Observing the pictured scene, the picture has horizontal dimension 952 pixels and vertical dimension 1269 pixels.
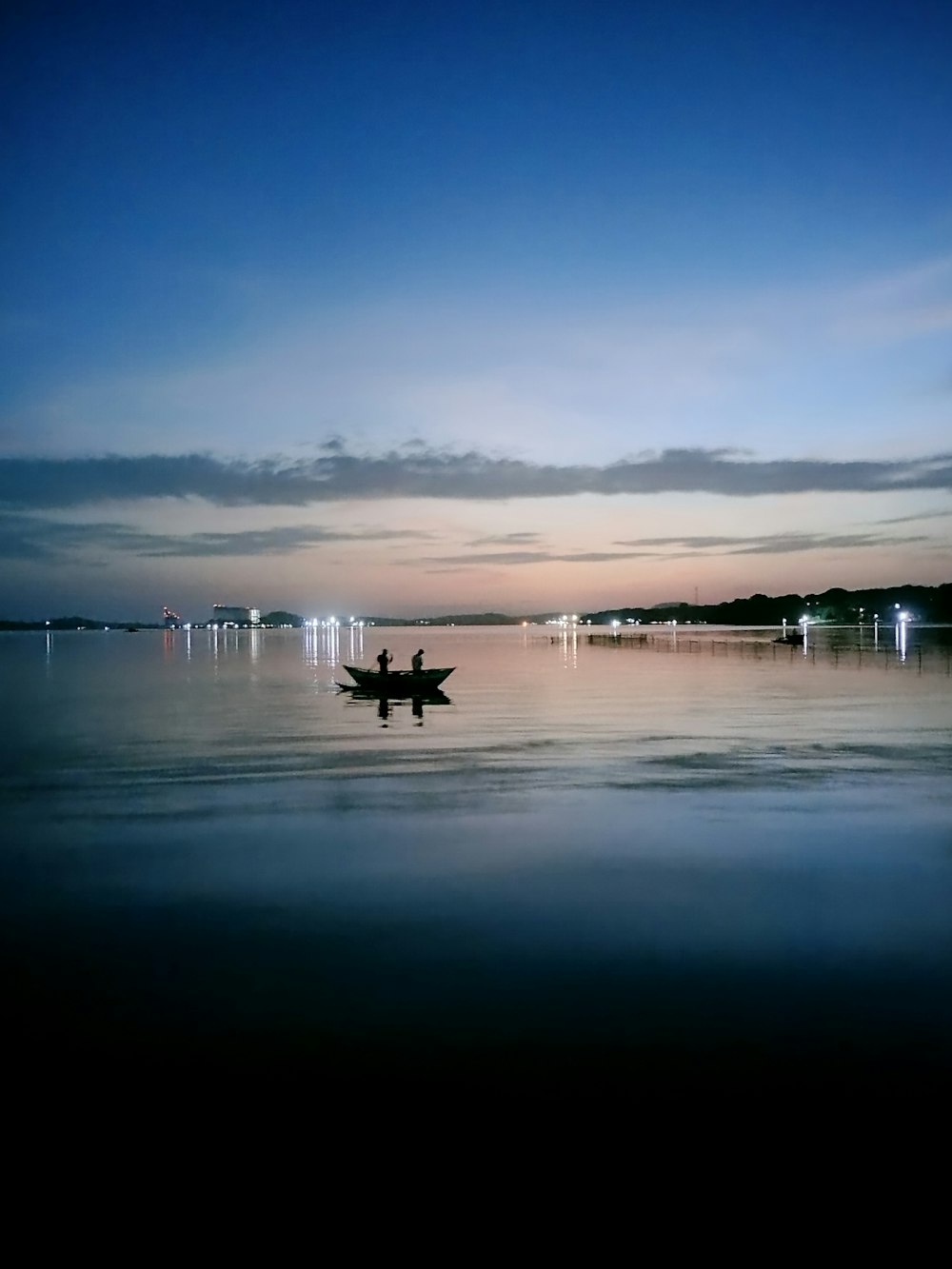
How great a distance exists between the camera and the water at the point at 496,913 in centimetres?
945

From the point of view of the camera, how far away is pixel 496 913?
14.1m

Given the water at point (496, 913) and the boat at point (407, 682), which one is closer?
the water at point (496, 913)

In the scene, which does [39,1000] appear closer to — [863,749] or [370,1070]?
[370,1070]

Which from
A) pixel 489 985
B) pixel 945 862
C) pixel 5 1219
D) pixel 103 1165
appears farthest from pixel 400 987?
pixel 945 862

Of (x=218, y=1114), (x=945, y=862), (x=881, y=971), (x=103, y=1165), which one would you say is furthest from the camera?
(x=945, y=862)

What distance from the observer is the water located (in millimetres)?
9445

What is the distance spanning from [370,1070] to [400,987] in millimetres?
2175

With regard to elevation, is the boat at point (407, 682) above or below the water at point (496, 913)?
above

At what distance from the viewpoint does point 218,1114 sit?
26.6 feet

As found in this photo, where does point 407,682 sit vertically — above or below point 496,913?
above

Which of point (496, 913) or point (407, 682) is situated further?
point (407, 682)

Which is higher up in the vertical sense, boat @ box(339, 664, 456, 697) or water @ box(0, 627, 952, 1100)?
boat @ box(339, 664, 456, 697)

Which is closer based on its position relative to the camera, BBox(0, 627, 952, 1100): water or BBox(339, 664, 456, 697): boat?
BBox(0, 627, 952, 1100): water

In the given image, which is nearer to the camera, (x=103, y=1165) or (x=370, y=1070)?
(x=103, y=1165)
